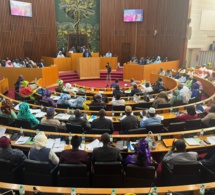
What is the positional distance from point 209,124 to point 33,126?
4157 mm

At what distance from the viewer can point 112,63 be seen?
16.5 m

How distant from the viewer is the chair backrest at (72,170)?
3.20 m

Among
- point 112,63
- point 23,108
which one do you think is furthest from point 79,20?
point 23,108

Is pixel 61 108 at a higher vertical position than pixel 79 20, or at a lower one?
lower

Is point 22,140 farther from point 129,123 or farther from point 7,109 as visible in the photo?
point 129,123

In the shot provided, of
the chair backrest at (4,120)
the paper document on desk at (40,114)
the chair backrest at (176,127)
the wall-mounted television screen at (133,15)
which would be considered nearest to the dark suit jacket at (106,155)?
the chair backrest at (176,127)


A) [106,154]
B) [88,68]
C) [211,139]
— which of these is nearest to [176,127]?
[211,139]

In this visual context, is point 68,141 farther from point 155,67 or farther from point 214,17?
point 214,17

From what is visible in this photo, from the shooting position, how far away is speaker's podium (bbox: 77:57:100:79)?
14.5m

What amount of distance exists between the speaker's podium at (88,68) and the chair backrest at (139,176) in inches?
462

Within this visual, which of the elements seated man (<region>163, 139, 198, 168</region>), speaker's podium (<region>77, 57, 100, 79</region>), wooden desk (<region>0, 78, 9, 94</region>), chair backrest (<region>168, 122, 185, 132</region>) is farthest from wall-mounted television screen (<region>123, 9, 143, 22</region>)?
seated man (<region>163, 139, 198, 168</region>)

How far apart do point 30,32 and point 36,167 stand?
47.9 feet

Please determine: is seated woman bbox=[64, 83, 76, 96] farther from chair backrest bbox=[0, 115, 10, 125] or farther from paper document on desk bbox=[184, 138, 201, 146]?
paper document on desk bbox=[184, 138, 201, 146]

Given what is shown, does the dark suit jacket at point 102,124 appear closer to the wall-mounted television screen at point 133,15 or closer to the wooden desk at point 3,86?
the wooden desk at point 3,86
